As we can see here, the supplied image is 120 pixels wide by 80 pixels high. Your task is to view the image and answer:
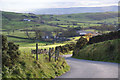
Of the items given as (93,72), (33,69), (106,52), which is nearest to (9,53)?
(33,69)

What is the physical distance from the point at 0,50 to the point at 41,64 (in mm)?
6391

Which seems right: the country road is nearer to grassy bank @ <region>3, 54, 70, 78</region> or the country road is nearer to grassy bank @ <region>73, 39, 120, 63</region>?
grassy bank @ <region>3, 54, 70, 78</region>

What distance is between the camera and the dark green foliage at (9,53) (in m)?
21.7

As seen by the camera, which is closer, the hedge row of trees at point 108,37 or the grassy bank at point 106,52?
the grassy bank at point 106,52

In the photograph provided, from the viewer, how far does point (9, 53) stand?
75.9 feet

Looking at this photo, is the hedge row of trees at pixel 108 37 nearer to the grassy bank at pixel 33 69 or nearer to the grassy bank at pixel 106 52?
the grassy bank at pixel 106 52

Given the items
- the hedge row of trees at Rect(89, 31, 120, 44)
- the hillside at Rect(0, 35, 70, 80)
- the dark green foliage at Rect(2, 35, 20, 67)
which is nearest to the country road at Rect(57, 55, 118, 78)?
the hillside at Rect(0, 35, 70, 80)

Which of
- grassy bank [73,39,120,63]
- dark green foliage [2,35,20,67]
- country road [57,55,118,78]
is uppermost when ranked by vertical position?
dark green foliage [2,35,20,67]

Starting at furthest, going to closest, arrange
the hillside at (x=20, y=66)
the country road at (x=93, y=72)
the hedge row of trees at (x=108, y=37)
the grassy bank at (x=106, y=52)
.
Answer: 1. the hedge row of trees at (x=108, y=37)
2. the grassy bank at (x=106, y=52)
3. the country road at (x=93, y=72)
4. the hillside at (x=20, y=66)

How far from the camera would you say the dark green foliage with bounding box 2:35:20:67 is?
21.7 m

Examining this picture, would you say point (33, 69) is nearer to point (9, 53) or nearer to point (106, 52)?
point (9, 53)

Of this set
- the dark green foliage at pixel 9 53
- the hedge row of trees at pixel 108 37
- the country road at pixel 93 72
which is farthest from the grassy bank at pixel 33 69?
the hedge row of trees at pixel 108 37

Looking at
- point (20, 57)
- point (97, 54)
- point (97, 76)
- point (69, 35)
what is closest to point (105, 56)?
point (97, 54)

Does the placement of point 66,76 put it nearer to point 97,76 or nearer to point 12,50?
point 97,76
